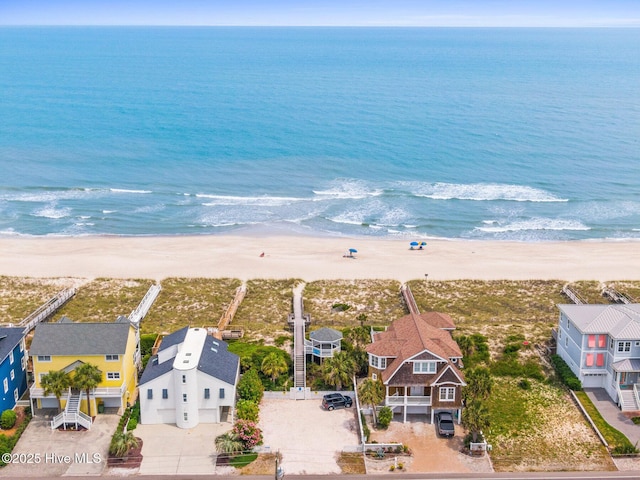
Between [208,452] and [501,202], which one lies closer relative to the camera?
[208,452]

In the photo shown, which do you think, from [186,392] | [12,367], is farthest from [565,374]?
[12,367]

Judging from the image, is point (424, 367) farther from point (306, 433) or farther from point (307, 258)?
point (307, 258)

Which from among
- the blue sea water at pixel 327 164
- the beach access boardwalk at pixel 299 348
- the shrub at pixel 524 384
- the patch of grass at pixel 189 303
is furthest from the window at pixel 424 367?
the blue sea water at pixel 327 164

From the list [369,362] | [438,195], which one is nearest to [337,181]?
[438,195]

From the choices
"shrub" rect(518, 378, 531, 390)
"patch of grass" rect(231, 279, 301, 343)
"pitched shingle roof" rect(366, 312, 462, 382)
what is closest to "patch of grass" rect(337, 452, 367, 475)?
"pitched shingle roof" rect(366, 312, 462, 382)

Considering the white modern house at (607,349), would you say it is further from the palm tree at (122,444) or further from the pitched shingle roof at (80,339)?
the pitched shingle roof at (80,339)

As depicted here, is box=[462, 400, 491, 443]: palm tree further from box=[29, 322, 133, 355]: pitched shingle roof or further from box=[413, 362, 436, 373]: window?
box=[29, 322, 133, 355]: pitched shingle roof

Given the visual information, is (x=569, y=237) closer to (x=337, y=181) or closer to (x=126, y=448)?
(x=337, y=181)
